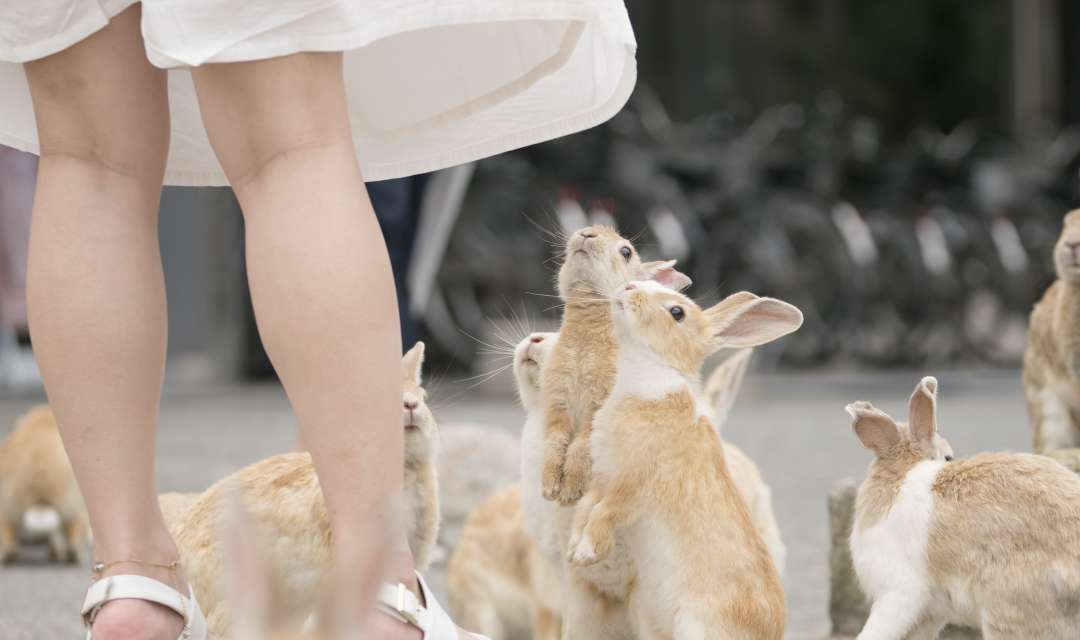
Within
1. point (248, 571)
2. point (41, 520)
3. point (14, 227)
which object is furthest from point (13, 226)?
point (248, 571)

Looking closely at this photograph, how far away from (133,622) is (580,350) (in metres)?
0.79

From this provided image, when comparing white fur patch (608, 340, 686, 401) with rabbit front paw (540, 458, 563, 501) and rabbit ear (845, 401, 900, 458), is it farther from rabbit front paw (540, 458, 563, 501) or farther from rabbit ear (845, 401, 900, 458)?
rabbit ear (845, 401, 900, 458)

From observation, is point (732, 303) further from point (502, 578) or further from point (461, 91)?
point (502, 578)

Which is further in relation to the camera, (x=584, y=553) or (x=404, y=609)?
(x=584, y=553)

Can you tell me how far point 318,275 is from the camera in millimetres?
1859

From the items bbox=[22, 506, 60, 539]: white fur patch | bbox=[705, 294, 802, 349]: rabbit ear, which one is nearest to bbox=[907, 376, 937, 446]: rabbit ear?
bbox=[705, 294, 802, 349]: rabbit ear

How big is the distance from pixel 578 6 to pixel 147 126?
59 centimetres

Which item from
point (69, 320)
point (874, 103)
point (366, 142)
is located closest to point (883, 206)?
point (874, 103)

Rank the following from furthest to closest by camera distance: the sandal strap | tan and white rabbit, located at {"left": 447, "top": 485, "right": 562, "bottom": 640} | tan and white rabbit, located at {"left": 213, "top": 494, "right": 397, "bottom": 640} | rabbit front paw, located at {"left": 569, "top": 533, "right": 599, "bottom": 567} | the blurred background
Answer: the blurred background, tan and white rabbit, located at {"left": 447, "top": 485, "right": 562, "bottom": 640}, rabbit front paw, located at {"left": 569, "top": 533, "right": 599, "bottom": 567}, the sandal strap, tan and white rabbit, located at {"left": 213, "top": 494, "right": 397, "bottom": 640}

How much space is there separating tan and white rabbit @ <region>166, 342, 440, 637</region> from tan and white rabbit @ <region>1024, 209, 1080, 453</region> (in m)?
1.56

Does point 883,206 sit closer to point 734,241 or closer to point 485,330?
point 734,241

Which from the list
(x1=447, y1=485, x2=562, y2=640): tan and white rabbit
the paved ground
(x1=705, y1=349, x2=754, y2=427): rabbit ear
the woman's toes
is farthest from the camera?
the paved ground

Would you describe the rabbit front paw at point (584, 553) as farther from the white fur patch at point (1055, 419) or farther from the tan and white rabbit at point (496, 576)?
the white fur patch at point (1055, 419)

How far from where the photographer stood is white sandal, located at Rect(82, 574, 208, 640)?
195 cm
